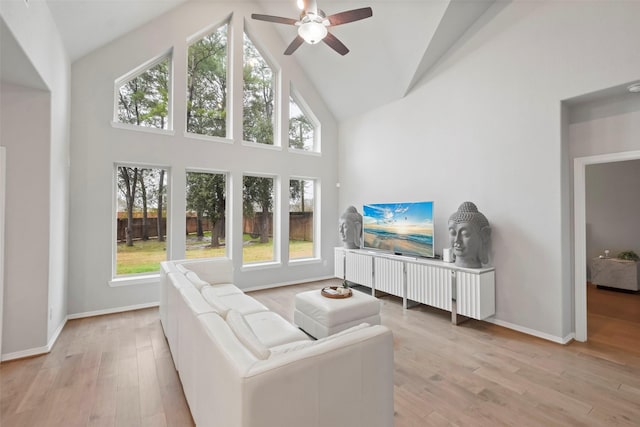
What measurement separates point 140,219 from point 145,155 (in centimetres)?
102

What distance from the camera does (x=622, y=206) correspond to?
17.6 feet

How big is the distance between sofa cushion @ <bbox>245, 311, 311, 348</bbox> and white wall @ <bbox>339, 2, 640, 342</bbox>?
287 centimetres

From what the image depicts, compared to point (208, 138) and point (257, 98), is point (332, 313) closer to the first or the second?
point (208, 138)

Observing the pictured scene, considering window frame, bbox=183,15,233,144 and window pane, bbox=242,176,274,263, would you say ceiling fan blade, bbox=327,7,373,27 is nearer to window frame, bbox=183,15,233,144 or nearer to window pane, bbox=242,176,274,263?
window frame, bbox=183,15,233,144

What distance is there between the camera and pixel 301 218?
20.5 ft

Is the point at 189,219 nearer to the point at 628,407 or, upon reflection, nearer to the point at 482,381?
the point at 482,381

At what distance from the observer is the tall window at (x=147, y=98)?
4469mm

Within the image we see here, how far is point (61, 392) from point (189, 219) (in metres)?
2.92

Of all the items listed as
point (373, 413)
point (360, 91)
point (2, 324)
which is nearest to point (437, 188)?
point (360, 91)

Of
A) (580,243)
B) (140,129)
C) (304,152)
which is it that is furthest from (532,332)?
(140,129)

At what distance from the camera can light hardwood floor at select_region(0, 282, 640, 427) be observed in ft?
6.73

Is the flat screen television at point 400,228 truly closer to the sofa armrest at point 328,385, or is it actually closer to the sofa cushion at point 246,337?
the sofa armrest at point 328,385

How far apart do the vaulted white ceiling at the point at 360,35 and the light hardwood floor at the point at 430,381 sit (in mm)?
3530

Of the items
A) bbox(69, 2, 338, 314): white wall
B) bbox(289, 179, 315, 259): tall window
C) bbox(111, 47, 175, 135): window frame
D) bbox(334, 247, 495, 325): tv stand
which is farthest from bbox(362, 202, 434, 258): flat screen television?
bbox(111, 47, 175, 135): window frame
